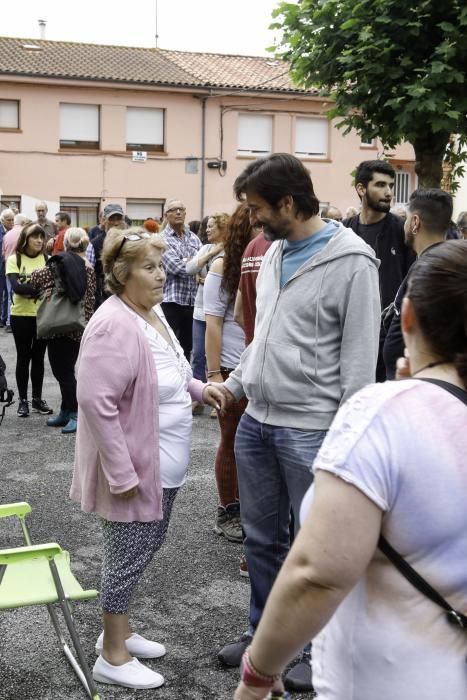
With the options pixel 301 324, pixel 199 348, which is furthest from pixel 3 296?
pixel 301 324

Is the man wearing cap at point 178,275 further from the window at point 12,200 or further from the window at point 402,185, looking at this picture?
the window at point 402,185

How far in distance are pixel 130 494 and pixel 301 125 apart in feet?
109

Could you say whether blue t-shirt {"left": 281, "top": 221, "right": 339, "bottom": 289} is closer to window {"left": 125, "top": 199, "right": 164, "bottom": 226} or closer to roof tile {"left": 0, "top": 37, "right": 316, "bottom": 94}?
window {"left": 125, "top": 199, "right": 164, "bottom": 226}

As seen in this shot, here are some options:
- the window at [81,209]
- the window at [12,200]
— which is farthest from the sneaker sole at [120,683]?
the window at [81,209]

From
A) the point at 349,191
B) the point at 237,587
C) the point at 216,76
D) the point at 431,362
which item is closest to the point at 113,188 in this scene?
the point at 216,76

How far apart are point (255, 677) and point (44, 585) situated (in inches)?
69.6

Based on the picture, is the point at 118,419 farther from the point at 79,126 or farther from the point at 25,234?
the point at 79,126

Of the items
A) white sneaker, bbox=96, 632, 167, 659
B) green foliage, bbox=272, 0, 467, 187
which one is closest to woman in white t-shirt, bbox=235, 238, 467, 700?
white sneaker, bbox=96, 632, 167, 659

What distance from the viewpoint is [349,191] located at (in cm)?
3572

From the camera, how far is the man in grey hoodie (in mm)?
3148

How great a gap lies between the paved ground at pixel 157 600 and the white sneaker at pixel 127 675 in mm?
29

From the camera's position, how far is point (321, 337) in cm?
318

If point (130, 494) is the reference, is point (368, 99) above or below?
above

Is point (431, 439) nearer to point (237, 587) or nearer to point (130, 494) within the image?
point (130, 494)
